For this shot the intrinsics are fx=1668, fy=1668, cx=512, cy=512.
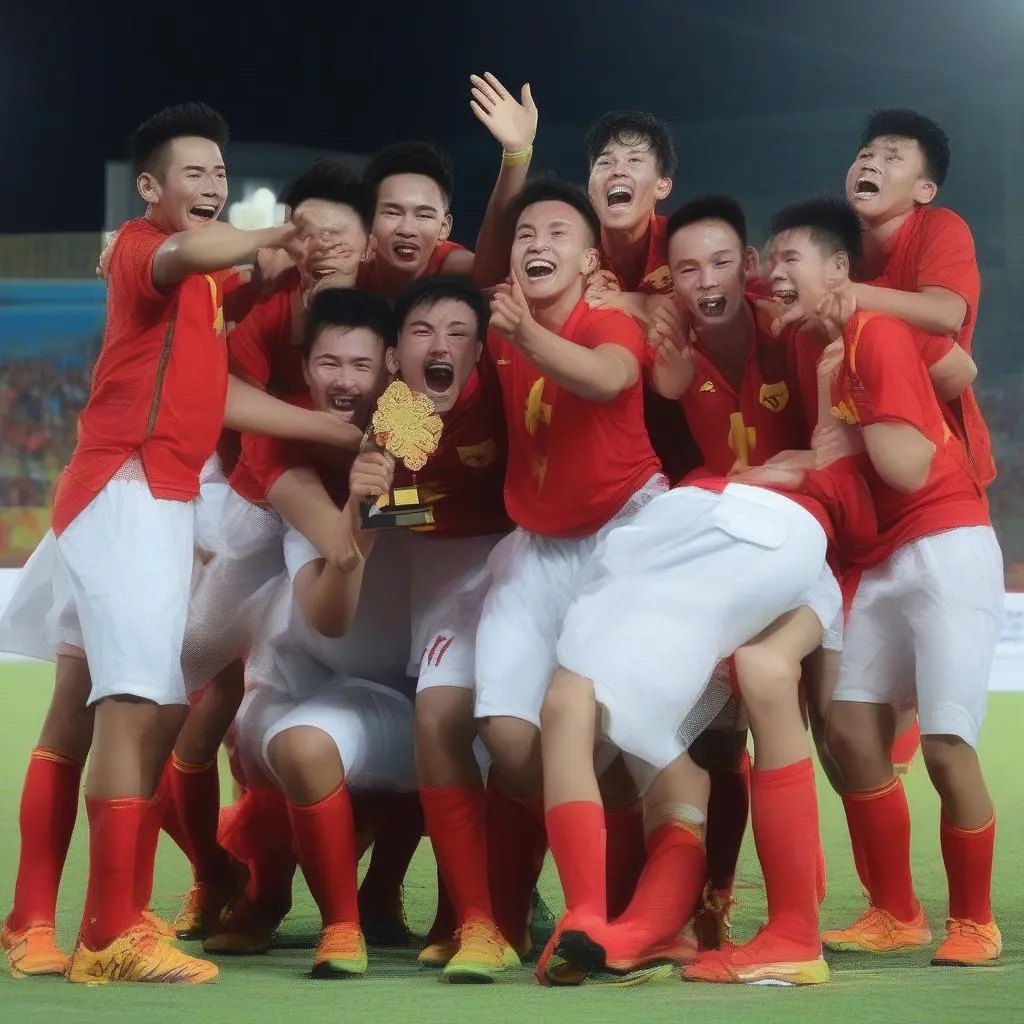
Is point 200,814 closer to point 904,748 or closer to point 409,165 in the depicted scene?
point 409,165

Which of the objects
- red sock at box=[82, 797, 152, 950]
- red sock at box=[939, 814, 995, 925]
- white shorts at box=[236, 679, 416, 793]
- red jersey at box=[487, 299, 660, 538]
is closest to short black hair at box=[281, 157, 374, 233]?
red jersey at box=[487, 299, 660, 538]

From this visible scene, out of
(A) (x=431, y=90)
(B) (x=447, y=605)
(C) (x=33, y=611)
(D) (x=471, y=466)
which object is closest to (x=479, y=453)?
(D) (x=471, y=466)

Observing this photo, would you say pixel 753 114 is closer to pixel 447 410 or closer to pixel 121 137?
pixel 121 137

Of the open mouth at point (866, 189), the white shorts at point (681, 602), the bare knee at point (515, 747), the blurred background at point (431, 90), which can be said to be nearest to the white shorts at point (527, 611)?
the bare knee at point (515, 747)

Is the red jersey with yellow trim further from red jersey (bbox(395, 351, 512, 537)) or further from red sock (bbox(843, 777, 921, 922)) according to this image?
red sock (bbox(843, 777, 921, 922))

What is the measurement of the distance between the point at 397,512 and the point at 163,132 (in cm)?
90

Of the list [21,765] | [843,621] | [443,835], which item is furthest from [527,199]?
[21,765]

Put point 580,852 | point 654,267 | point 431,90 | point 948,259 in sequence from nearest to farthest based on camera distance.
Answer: point 580,852, point 948,259, point 654,267, point 431,90

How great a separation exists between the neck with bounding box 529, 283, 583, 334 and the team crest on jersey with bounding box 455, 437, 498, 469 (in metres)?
0.28

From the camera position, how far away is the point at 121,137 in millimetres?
11336

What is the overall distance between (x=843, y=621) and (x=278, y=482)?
119 cm

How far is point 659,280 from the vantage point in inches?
146

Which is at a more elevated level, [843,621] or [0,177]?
[0,177]

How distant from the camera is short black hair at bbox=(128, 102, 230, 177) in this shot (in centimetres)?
330
